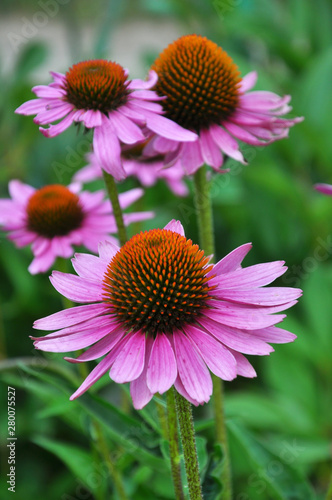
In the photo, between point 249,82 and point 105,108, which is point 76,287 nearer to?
point 105,108

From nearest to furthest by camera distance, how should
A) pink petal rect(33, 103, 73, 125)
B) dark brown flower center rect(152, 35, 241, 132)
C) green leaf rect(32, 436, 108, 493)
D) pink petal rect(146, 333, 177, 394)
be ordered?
1. pink petal rect(146, 333, 177, 394)
2. pink petal rect(33, 103, 73, 125)
3. dark brown flower center rect(152, 35, 241, 132)
4. green leaf rect(32, 436, 108, 493)

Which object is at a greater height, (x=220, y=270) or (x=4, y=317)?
(x=4, y=317)

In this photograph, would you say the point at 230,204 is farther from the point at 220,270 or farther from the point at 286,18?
the point at 286,18

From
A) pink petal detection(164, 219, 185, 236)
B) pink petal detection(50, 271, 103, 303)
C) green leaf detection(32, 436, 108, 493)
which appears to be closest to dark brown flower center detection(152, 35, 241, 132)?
pink petal detection(164, 219, 185, 236)

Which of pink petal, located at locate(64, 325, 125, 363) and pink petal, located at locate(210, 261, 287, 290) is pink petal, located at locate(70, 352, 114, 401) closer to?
pink petal, located at locate(64, 325, 125, 363)

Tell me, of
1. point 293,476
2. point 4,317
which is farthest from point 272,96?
point 4,317
